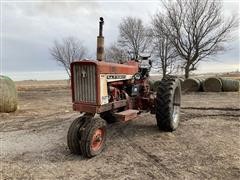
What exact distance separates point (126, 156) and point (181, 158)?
36.9 inches

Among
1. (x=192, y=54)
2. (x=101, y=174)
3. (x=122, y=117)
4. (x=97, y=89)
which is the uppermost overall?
(x=192, y=54)

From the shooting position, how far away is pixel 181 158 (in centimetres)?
565

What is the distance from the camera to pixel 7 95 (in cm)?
1196

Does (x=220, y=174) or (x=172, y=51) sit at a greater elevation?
(x=172, y=51)

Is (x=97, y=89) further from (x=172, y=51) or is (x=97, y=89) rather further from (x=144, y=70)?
(x=172, y=51)

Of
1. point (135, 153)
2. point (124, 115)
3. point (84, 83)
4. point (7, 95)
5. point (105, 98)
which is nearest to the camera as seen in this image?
point (135, 153)

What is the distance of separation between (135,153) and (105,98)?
118cm

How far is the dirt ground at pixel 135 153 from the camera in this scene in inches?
199

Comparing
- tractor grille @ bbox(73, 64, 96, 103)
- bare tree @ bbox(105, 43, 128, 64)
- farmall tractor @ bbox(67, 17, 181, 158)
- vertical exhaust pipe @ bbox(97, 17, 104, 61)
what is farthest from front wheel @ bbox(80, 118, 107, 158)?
bare tree @ bbox(105, 43, 128, 64)

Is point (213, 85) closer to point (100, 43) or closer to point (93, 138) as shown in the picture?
point (100, 43)

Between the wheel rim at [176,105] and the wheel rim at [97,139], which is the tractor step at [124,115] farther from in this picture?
the wheel rim at [176,105]

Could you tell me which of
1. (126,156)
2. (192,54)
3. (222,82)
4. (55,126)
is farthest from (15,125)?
(192,54)

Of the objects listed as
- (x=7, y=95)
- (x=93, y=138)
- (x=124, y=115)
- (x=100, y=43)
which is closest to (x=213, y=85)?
(x=7, y=95)

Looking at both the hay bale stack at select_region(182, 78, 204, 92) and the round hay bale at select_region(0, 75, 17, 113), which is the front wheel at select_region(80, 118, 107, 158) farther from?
the hay bale stack at select_region(182, 78, 204, 92)
